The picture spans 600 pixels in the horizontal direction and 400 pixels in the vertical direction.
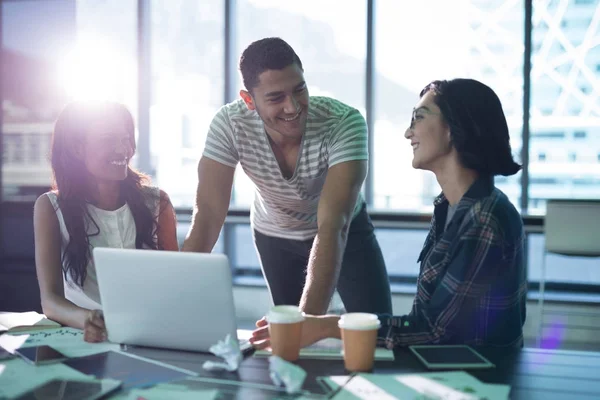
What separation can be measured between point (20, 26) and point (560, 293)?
144 inches

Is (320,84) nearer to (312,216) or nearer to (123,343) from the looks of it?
(312,216)

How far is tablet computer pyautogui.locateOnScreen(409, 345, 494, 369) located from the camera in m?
1.22

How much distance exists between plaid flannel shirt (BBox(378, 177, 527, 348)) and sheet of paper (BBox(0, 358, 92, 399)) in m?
0.63

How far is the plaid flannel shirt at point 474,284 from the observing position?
4.61 ft

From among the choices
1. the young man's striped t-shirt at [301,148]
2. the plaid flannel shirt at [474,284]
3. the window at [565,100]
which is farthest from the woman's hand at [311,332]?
the window at [565,100]

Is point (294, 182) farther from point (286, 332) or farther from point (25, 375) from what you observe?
point (25, 375)

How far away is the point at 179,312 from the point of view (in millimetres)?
1288

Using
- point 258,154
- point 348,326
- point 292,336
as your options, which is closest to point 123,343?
point 292,336

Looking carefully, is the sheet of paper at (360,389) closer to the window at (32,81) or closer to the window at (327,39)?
the window at (32,81)

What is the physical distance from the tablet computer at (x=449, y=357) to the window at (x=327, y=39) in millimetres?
3127

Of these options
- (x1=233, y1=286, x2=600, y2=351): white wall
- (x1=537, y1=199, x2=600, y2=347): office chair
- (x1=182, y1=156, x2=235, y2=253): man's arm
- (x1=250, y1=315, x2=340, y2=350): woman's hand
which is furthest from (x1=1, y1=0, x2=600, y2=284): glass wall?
(x1=250, y1=315, x2=340, y2=350): woman's hand

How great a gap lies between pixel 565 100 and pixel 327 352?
3325mm

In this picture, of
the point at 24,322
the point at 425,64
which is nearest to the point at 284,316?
the point at 24,322

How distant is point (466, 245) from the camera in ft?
4.66
